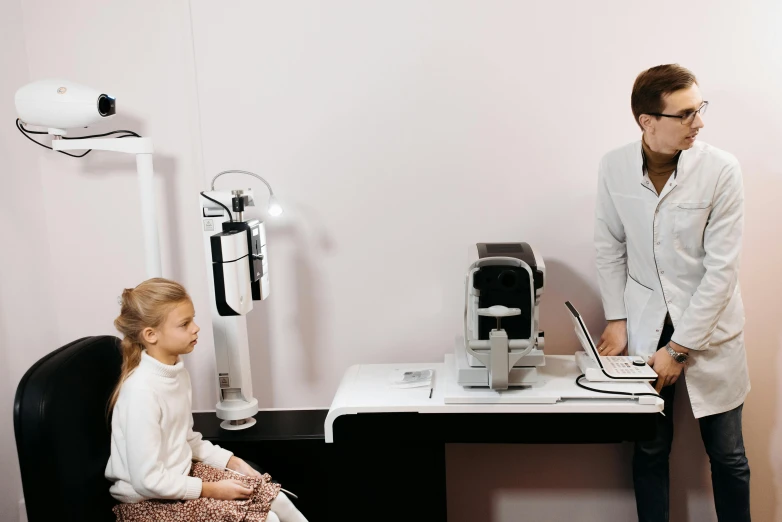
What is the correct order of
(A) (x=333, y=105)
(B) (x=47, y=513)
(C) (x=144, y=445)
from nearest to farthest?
(B) (x=47, y=513) → (C) (x=144, y=445) → (A) (x=333, y=105)

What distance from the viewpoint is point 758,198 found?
254 cm

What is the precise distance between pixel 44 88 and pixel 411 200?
1.30 meters

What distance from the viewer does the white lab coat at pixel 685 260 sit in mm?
2193

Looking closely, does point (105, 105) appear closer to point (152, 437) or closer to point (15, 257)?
point (15, 257)

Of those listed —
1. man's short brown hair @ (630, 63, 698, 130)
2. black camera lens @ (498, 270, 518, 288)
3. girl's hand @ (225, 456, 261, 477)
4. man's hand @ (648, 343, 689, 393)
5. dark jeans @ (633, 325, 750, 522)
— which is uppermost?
man's short brown hair @ (630, 63, 698, 130)

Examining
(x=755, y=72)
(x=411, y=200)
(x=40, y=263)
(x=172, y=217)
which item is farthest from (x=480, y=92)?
(x=40, y=263)

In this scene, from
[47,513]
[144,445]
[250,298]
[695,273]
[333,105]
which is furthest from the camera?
[333,105]

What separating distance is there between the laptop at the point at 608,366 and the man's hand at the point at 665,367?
34mm

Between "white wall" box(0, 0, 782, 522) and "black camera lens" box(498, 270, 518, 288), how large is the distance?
57 cm

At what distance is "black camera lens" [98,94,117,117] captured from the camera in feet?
7.80

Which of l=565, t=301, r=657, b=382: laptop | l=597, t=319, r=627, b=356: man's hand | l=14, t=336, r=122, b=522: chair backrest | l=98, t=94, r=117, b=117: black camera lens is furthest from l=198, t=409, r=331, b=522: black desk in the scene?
l=98, t=94, r=117, b=117: black camera lens

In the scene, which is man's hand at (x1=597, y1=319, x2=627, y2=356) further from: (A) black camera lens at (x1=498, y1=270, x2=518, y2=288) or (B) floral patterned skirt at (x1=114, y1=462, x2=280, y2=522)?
A: (B) floral patterned skirt at (x1=114, y1=462, x2=280, y2=522)

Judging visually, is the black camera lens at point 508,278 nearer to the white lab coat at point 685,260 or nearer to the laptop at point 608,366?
the laptop at point 608,366

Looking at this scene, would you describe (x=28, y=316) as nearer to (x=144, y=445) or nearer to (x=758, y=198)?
(x=144, y=445)
